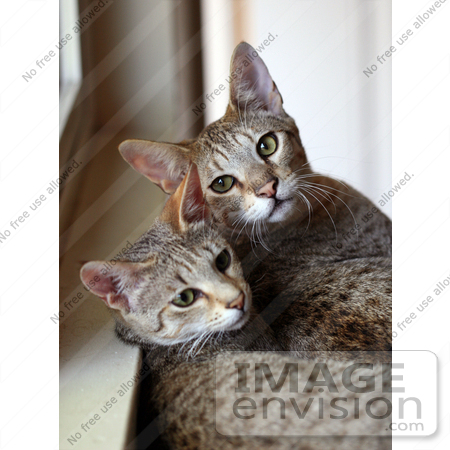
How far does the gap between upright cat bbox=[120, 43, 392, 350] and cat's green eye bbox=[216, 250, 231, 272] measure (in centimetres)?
12

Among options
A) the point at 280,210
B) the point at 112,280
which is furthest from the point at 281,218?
the point at 112,280

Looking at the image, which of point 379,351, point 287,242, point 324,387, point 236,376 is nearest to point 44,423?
point 236,376

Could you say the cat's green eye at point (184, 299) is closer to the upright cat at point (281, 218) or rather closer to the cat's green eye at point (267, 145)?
the upright cat at point (281, 218)

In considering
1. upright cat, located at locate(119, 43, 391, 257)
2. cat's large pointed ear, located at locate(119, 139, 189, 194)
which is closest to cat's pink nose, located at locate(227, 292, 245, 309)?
upright cat, located at locate(119, 43, 391, 257)

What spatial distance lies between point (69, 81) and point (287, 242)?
0.67 metres

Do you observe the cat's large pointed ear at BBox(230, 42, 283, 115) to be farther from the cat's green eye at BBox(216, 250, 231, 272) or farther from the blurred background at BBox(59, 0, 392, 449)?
the cat's green eye at BBox(216, 250, 231, 272)

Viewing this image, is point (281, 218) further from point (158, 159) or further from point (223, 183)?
point (158, 159)

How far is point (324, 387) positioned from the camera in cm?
68

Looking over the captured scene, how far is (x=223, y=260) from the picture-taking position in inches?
34.1

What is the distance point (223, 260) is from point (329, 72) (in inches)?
25.9

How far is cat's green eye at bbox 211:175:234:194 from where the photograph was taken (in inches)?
39.0

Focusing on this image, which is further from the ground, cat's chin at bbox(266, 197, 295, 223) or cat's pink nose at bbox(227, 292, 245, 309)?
cat's chin at bbox(266, 197, 295, 223)

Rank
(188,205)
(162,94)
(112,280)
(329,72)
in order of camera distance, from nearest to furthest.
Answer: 1. (112,280)
2. (188,205)
3. (329,72)
4. (162,94)
